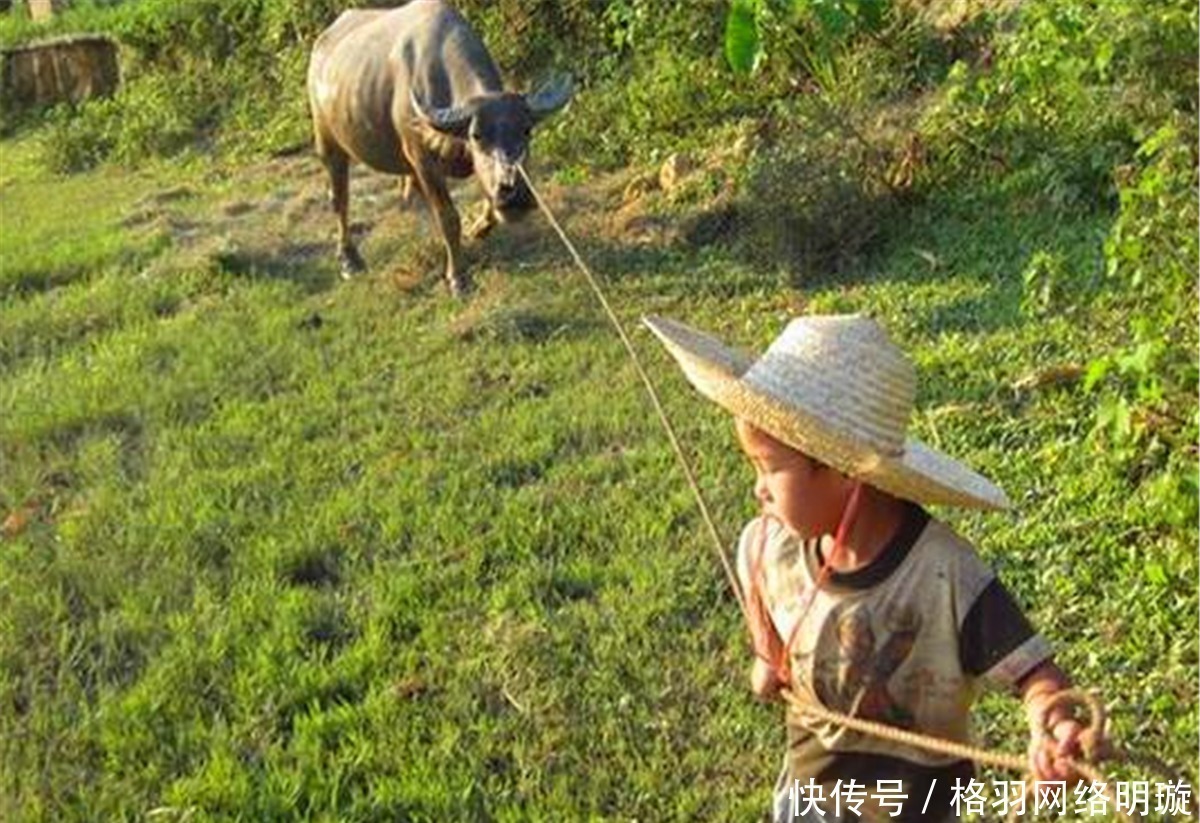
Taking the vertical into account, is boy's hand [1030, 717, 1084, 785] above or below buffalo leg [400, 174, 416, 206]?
above

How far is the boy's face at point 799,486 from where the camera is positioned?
206cm

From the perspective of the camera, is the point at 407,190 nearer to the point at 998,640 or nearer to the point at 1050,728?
A: the point at 998,640

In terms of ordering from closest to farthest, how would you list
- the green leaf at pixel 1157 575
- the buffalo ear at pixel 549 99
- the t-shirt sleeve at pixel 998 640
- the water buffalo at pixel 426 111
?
the t-shirt sleeve at pixel 998 640 → the green leaf at pixel 1157 575 → the water buffalo at pixel 426 111 → the buffalo ear at pixel 549 99

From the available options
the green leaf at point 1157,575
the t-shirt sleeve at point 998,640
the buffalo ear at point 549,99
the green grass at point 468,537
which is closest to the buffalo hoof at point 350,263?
the green grass at point 468,537

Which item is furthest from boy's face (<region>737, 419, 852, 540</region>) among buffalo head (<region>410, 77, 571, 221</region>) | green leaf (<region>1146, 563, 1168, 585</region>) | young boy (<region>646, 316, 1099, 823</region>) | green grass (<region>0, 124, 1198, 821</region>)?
buffalo head (<region>410, 77, 571, 221</region>)

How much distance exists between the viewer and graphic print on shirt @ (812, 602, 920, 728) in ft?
6.81

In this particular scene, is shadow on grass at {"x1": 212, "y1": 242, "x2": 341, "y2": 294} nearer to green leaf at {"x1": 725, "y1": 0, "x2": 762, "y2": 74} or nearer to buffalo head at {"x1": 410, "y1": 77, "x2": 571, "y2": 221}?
buffalo head at {"x1": 410, "y1": 77, "x2": 571, "y2": 221}

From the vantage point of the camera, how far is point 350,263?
743 cm

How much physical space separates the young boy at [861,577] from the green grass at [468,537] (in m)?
0.86

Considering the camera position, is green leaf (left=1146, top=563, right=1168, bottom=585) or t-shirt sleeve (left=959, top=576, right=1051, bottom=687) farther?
green leaf (left=1146, top=563, right=1168, bottom=585)

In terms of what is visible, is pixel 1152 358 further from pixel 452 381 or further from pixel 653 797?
pixel 452 381

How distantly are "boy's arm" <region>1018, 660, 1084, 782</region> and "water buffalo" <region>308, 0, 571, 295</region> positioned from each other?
4526 mm

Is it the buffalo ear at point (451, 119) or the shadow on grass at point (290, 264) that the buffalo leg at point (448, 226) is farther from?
the shadow on grass at point (290, 264)

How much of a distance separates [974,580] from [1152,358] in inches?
58.7
